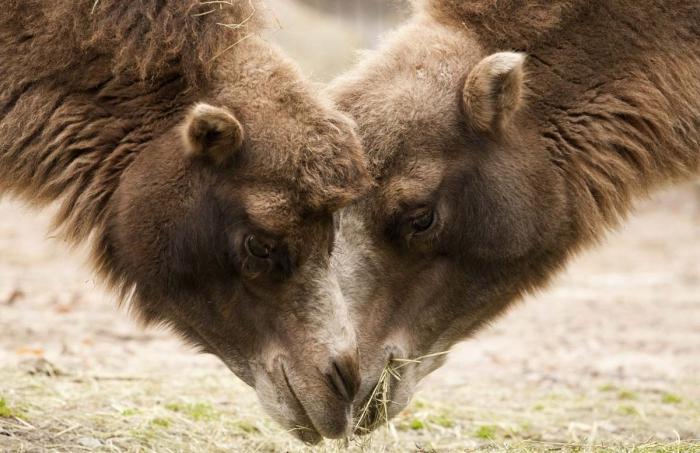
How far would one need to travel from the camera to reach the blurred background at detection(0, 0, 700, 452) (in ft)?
23.4

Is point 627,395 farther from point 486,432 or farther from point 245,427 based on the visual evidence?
point 245,427

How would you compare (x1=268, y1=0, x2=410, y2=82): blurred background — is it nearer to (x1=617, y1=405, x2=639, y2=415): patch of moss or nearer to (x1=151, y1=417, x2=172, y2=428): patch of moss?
(x1=617, y1=405, x2=639, y2=415): patch of moss

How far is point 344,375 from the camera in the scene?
5.98 m

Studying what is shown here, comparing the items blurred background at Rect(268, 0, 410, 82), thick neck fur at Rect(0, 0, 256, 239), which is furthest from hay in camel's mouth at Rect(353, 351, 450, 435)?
blurred background at Rect(268, 0, 410, 82)

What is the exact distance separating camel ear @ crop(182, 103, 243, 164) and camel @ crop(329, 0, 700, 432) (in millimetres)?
1236

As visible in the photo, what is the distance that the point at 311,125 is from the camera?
19.4 feet

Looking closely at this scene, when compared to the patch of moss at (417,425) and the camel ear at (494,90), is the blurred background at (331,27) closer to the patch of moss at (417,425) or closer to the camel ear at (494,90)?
the patch of moss at (417,425)

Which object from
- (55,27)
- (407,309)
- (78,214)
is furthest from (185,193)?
(407,309)

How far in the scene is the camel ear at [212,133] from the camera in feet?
18.6

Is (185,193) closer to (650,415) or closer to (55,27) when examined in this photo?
(55,27)

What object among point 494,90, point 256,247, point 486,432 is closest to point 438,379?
point 486,432

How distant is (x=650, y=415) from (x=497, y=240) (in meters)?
2.90

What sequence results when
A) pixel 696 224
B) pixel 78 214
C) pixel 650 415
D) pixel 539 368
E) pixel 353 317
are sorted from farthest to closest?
pixel 696 224, pixel 539 368, pixel 650 415, pixel 353 317, pixel 78 214

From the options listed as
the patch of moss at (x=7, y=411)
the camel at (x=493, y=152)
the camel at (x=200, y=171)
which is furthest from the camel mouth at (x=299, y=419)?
the patch of moss at (x=7, y=411)
